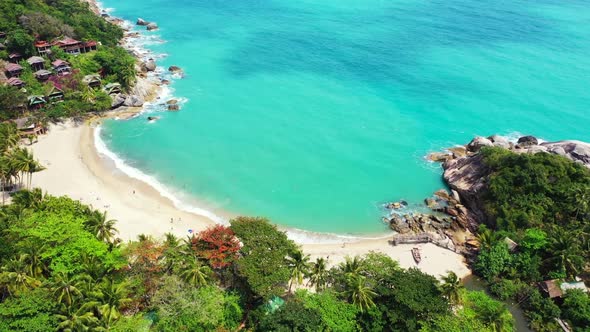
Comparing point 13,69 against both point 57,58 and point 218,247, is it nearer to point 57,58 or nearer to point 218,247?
point 57,58

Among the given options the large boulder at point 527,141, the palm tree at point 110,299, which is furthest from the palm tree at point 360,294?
the large boulder at point 527,141

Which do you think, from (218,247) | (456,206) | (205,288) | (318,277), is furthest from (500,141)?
(205,288)

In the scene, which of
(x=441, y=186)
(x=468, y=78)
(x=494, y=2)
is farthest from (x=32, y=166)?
(x=494, y=2)

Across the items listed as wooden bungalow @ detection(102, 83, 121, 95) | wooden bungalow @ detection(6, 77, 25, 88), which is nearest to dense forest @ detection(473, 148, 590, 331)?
wooden bungalow @ detection(102, 83, 121, 95)

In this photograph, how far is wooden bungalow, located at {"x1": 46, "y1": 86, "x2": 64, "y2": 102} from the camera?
62219 millimetres

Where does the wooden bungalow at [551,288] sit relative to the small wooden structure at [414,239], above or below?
above

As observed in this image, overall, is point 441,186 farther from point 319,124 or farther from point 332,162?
point 319,124

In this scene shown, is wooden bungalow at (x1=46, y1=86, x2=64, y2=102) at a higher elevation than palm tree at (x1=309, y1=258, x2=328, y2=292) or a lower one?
higher

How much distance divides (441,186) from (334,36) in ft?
208

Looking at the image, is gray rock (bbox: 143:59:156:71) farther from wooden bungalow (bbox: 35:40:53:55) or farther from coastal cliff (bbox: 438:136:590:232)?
coastal cliff (bbox: 438:136:590:232)

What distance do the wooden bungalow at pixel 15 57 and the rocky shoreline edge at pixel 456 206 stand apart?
6903cm

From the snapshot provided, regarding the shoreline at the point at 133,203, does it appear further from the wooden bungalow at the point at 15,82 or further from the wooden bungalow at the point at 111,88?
the wooden bungalow at the point at 111,88

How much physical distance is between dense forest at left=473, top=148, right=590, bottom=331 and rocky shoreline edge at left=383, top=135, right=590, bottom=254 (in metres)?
2.07

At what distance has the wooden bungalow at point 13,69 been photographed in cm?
6406
